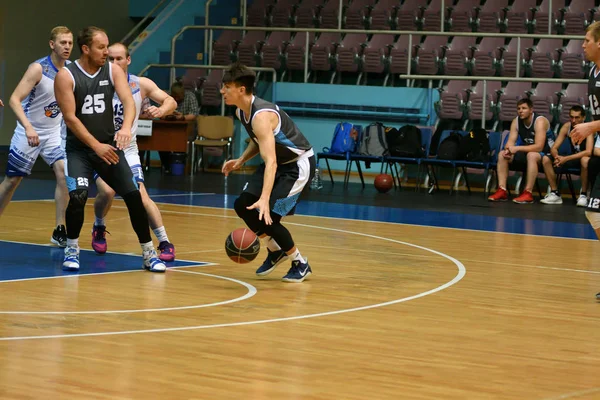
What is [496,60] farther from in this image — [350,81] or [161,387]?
[161,387]

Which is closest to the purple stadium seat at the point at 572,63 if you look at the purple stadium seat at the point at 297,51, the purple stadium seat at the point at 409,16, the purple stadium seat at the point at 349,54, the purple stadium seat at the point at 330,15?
the purple stadium seat at the point at 409,16

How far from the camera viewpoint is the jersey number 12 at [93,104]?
7.10 meters

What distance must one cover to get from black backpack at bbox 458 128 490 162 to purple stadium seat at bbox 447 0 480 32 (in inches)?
109

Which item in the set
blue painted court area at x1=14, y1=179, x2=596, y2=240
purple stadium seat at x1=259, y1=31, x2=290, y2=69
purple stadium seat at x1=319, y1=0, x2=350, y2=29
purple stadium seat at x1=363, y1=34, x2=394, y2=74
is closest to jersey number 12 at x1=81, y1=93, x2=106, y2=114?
blue painted court area at x1=14, y1=179, x2=596, y2=240

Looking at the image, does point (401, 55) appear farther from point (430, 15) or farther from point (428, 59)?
point (430, 15)

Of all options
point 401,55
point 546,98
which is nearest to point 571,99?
point 546,98

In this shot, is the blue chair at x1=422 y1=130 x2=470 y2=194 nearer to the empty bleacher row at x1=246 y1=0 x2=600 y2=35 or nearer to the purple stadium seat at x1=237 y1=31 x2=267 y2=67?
the empty bleacher row at x1=246 y1=0 x2=600 y2=35

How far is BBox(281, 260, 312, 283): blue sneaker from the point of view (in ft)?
23.0

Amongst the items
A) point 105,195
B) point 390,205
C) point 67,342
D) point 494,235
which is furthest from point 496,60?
point 67,342

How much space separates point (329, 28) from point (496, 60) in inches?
126

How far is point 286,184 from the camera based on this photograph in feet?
22.4

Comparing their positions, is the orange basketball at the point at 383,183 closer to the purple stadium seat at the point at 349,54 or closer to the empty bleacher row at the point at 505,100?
the empty bleacher row at the point at 505,100

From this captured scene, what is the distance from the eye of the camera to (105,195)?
26.0 feet

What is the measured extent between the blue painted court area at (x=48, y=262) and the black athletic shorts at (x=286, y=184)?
3.73ft
